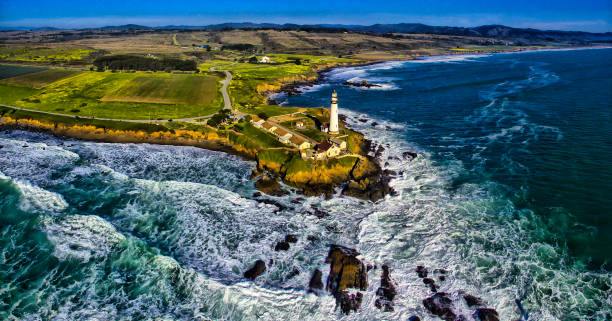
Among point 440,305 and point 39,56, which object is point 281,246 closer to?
point 440,305

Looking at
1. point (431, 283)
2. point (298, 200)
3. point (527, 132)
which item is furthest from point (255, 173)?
point (527, 132)

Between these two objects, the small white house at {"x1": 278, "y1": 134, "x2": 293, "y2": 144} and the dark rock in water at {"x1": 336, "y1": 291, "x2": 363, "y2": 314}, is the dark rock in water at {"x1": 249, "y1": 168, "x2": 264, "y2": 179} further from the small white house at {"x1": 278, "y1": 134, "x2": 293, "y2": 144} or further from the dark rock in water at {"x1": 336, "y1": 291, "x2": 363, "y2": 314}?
the dark rock in water at {"x1": 336, "y1": 291, "x2": 363, "y2": 314}

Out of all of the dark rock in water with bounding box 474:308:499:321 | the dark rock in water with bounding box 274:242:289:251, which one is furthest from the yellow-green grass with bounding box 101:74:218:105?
the dark rock in water with bounding box 474:308:499:321

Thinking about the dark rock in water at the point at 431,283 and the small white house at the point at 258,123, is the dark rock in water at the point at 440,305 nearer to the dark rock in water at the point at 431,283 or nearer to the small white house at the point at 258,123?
the dark rock in water at the point at 431,283

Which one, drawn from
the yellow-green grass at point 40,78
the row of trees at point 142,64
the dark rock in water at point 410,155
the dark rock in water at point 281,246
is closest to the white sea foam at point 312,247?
the dark rock in water at point 281,246

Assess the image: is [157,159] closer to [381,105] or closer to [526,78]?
[381,105]
